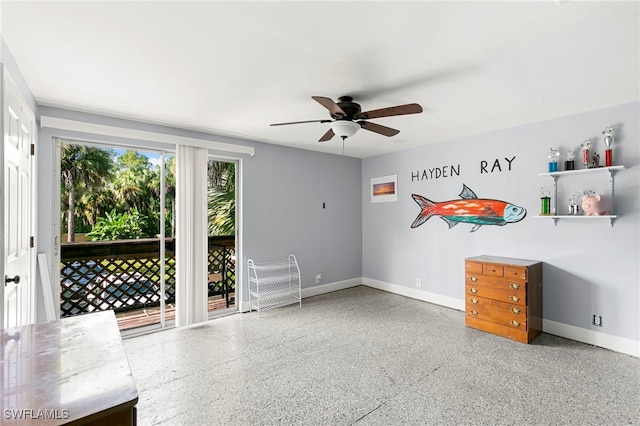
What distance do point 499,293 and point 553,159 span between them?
1.53m

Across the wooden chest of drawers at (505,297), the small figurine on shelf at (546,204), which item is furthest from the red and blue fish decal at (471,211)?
the wooden chest of drawers at (505,297)

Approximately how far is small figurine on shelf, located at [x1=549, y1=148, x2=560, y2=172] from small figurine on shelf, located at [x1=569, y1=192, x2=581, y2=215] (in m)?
0.32

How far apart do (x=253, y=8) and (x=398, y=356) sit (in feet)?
9.39

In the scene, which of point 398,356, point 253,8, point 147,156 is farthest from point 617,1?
point 147,156

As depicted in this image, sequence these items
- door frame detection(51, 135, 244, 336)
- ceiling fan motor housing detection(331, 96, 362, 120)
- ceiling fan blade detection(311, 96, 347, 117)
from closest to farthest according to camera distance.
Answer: ceiling fan blade detection(311, 96, 347, 117)
ceiling fan motor housing detection(331, 96, 362, 120)
door frame detection(51, 135, 244, 336)

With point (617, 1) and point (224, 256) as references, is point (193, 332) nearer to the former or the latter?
point (224, 256)

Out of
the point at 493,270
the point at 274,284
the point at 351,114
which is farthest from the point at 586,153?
the point at 274,284

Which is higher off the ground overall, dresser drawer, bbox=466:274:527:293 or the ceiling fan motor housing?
the ceiling fan motor housing

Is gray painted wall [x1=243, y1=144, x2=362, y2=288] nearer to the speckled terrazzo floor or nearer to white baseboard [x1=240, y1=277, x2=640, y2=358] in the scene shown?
white baseboard [x1=240, y1=277, x2=640, y2=358]

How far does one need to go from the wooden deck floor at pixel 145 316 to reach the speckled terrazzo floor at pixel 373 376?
41 cm

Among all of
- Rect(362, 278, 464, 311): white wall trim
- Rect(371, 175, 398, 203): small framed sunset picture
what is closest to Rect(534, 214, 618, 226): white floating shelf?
Rect(362, 278, 464, 311): white wall trim

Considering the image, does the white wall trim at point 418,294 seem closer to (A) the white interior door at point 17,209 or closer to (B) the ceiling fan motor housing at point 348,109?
(B) the ceiling fan motor housing at point 348,109

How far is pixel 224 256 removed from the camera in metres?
4.37

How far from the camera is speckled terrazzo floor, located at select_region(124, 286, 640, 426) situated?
2.01m
